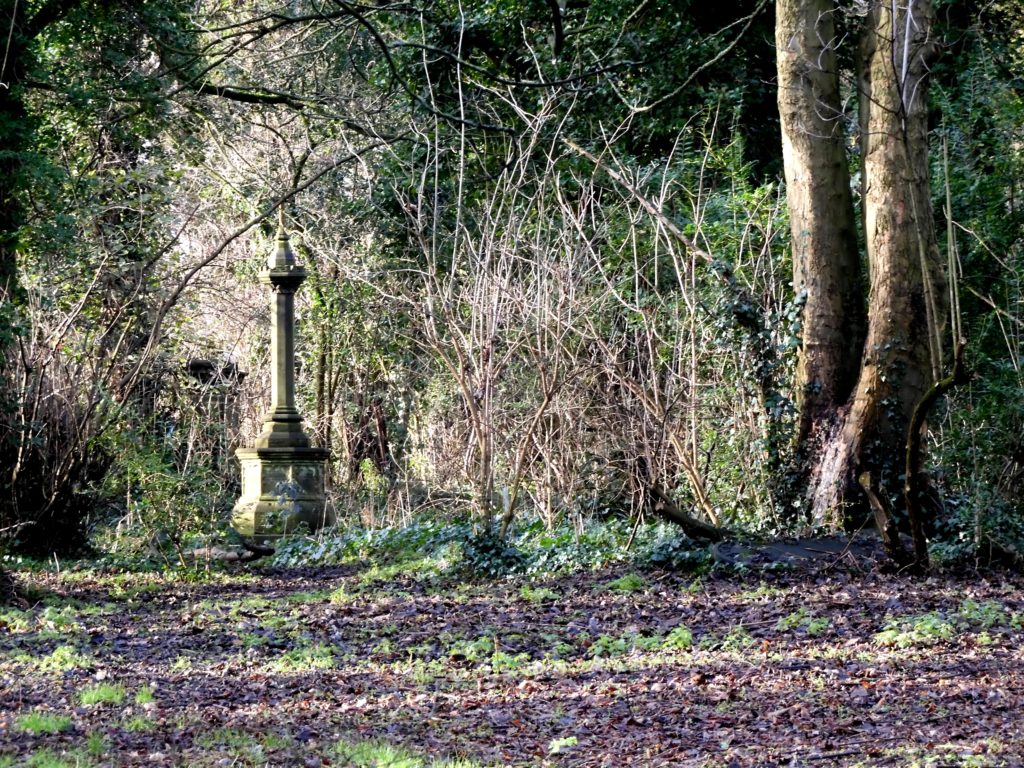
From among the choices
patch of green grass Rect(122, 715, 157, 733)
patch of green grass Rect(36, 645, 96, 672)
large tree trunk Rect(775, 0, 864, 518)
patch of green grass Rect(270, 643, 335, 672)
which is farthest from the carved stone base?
patch of green grass Rect(122, 715, 157, 733)

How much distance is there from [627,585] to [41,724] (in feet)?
15.3

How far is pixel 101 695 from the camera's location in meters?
5.50

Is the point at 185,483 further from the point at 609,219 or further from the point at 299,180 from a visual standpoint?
the point at 299,180

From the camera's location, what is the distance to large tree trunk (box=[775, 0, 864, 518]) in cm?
1001

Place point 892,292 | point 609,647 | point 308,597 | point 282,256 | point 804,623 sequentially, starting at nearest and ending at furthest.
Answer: point 609,647 → point 804,623 → point 308,597 → point 892,292 → point 282,256

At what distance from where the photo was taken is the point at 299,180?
17.5 m

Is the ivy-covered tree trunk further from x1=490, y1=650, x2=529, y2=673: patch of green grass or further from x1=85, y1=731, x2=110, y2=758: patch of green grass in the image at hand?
x1=85, y1=731, x2=110, y2=758: patch of green grass

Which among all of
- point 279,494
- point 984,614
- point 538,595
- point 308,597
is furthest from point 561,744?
point 279,494

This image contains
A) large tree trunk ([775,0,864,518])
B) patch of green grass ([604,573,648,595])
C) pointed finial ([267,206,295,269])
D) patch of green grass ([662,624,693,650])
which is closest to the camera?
patch of green grass ([662,624,693,650])

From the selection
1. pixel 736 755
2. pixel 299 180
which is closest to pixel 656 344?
pixel 736 755

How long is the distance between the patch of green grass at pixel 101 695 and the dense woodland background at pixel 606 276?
338 cm

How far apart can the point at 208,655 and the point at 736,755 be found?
3.58m

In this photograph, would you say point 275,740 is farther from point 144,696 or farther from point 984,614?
point 984,614

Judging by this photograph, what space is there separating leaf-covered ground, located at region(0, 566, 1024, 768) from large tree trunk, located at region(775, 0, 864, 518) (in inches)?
77.6
